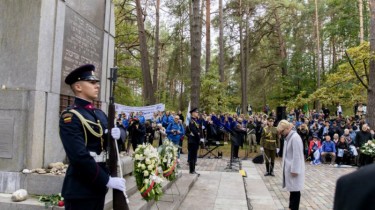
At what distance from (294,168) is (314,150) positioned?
1047cm

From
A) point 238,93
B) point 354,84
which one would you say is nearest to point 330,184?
point 354,84

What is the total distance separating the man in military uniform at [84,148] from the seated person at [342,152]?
14.5 meters

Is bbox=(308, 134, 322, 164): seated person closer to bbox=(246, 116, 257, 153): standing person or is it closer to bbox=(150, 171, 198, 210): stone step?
bbox=(246, 116, 257, 153): standing person

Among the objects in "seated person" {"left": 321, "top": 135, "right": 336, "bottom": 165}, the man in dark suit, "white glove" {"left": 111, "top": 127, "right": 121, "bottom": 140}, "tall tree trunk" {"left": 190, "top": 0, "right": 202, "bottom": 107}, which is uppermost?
"tall tree trunk" {"left": 190, "top": 0, "right": 202, "bottom": 107}

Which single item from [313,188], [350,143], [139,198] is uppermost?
[350,143]

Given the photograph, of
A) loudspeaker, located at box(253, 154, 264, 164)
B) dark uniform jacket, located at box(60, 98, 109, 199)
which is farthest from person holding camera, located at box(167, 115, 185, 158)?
dark uniform jacket, located at box(60, 98, 109, 199)

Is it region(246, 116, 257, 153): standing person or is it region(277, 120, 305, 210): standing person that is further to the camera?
region(246, 116, 257, 153): standing person

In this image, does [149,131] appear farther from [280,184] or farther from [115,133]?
[115,133]

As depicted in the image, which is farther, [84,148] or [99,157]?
[99,157]

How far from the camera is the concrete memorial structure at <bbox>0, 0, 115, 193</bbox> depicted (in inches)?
191

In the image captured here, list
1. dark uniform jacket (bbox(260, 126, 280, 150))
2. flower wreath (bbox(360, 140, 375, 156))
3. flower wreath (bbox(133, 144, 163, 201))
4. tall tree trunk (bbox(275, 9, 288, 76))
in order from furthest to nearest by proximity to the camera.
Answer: tall tree trunk (bbox(275, 9, 288, 76)) → flower wreath (bbox(360, 140, 375, 156)) → dark uniform jacket (bbox(260, 126, 280, 150)) → flower wreath (bbox(133, 144, 163, 201))

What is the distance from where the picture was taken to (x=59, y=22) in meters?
5.52

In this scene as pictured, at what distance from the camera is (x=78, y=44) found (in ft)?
20.3

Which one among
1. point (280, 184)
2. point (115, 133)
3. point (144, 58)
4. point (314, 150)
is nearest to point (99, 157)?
point (115, 133)
